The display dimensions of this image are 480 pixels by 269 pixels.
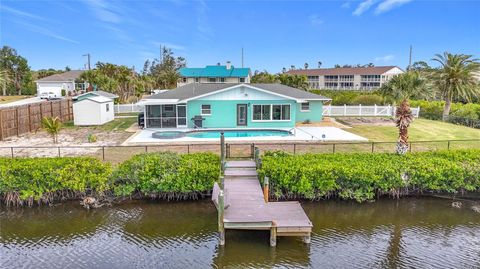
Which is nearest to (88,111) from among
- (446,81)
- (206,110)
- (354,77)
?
(206,110)

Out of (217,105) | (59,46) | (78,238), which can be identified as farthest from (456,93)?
(59,46)

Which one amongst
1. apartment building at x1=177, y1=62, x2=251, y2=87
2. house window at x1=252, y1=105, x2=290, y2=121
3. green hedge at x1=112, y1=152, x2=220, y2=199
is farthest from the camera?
apartment building at x1=177, y1=62, x2=251, y2=87

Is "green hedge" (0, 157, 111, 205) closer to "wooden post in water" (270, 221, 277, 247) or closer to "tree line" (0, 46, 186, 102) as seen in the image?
"wooden post in water" (270, 221, 277, 247)

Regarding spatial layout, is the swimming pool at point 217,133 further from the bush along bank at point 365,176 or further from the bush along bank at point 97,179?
the bush along bank at point 365,176

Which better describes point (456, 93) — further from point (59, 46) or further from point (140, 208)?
point (59, 46)

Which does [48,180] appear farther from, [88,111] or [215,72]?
[215,72]

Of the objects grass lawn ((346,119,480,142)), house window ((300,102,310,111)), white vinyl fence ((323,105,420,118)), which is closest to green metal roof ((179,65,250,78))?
white vinyl fence ((323,105,420,118))

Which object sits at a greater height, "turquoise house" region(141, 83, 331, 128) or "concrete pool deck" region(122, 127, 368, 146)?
"turquoise house" region(141, 83, 331, 128)

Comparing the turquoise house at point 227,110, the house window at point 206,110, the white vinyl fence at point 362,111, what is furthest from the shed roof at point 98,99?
the white vinyl fence at point 362,111
